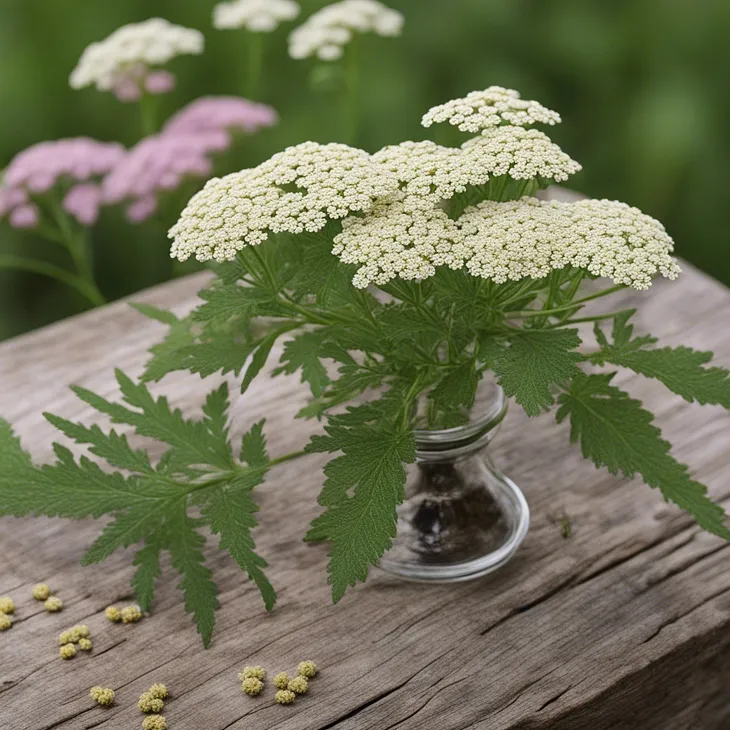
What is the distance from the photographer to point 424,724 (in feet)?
3.45

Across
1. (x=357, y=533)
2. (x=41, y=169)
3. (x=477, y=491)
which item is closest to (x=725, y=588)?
(x=477, y=491)

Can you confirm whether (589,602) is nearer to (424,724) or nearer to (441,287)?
(424,724)

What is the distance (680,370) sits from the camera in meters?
1.06

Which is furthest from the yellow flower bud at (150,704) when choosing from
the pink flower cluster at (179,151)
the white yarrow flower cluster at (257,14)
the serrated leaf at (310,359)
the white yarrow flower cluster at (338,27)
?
the white yarrow flower cluster at (257,14)

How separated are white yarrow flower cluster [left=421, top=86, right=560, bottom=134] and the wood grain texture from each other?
19.6 inches

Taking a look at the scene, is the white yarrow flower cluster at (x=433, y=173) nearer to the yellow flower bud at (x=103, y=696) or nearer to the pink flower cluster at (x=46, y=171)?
the yellow flower bud at (x=103, y=696)

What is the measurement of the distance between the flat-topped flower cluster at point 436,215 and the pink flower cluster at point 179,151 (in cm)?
76

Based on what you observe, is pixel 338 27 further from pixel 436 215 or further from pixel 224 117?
pixel 436 215

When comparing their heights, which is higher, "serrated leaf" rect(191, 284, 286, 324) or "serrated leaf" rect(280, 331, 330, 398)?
"serrated leaf" rect(191, 284, 286, 324)

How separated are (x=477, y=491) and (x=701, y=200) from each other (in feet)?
4.99

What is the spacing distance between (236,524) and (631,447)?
15.5 inches

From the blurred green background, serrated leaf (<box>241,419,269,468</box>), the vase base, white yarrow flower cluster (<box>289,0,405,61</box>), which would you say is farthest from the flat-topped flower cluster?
the blurred green background

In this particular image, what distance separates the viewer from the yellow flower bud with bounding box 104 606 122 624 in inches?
45.8

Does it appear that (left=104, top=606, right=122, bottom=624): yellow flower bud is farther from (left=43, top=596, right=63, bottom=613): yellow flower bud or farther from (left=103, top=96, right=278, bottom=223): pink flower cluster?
(left=103, top=96, right=278, bottom=223): pink flower cluster
